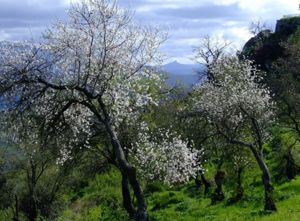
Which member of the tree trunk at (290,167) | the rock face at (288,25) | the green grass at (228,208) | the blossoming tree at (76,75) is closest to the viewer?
the blossoming tree at (76,75)

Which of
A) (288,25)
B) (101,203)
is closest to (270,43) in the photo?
(288,25)

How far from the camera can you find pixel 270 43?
340 feet

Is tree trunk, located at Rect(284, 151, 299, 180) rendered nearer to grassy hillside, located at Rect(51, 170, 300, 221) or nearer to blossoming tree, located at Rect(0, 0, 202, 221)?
grassy hillside, located at Rect(51, 170, 300, 221)

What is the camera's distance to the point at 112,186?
2126 inches

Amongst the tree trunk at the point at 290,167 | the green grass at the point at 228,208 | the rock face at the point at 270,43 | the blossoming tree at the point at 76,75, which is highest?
the rock face at the point at 270,43

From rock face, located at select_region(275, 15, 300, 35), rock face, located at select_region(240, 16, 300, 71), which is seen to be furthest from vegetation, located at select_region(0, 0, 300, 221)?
rock face, located at select_region(275, 15, 300, 35)

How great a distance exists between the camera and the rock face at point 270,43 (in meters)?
101

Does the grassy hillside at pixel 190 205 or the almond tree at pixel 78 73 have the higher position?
the almond tree at pixel 78 73

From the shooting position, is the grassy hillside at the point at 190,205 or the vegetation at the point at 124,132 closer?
the vegetation at the point at 124,132

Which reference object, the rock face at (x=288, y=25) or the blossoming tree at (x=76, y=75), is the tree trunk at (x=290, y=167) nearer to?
the blossoming tree at (x=76, y=75)

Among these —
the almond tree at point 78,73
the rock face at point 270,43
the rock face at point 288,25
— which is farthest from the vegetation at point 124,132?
the rock face at point 288,25

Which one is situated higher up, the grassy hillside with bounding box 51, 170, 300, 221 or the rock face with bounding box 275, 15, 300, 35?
the rock face with bounding box 275, 15, 300, 35

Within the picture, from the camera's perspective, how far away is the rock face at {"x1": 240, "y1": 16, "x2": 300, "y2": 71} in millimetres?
101188

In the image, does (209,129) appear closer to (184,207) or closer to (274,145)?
(184,207)
